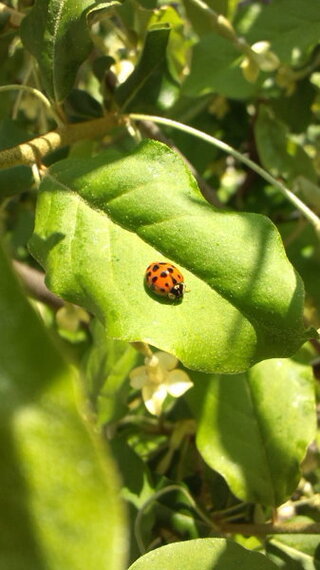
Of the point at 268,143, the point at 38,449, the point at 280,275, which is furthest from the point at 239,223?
the point at 268,143

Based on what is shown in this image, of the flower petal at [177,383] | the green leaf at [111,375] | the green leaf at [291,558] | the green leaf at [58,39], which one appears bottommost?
the green leaf at [291,558]

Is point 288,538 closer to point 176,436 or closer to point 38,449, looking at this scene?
point 176,436

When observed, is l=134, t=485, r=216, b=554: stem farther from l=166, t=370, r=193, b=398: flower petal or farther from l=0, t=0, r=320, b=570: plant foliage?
l=166, t=370, r=193, b=398: flower petal

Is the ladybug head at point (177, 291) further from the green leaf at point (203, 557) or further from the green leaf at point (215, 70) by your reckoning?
the green leaf at point (215, 70)

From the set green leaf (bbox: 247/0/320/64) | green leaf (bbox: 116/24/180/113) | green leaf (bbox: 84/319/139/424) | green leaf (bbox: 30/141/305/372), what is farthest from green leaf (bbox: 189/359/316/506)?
green leaf (bbox: 247/0/320/64)

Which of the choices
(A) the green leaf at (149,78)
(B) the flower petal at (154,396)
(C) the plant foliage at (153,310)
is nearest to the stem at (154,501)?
(C) the plant foliage at (153,310)

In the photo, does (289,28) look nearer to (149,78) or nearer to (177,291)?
(149,78)
